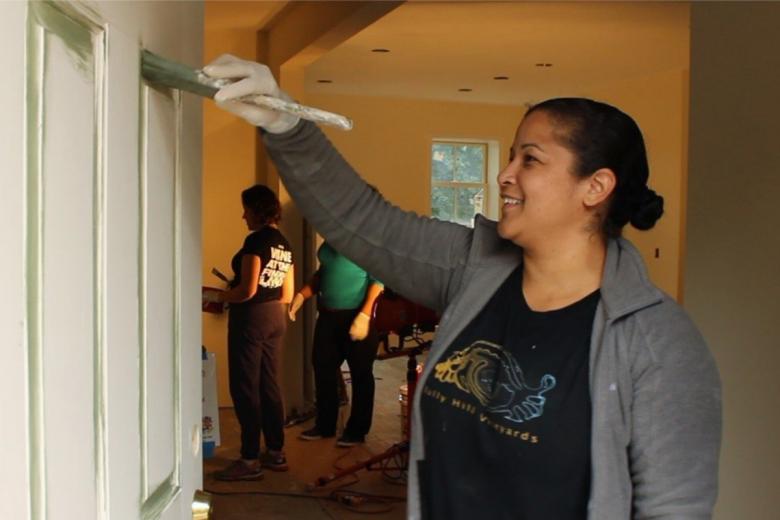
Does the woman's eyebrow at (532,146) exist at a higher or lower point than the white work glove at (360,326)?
higher

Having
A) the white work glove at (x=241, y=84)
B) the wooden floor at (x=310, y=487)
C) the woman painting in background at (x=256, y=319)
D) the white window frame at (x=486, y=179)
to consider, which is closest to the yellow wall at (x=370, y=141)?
the white window frame at (x=486, y=179)

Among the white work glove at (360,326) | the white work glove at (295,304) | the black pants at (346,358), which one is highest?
the white work glove at (295,304)

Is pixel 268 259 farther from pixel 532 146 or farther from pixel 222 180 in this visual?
pixel 532 146

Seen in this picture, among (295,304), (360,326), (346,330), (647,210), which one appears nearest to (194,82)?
(647,210)

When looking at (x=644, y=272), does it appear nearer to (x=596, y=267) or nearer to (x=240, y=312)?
(x=596, y=267)

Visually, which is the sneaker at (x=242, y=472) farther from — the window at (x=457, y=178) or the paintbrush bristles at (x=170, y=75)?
the window at (x=457, y=178)

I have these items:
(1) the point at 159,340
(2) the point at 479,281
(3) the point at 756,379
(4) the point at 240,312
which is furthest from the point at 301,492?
(1) the point at 159,340

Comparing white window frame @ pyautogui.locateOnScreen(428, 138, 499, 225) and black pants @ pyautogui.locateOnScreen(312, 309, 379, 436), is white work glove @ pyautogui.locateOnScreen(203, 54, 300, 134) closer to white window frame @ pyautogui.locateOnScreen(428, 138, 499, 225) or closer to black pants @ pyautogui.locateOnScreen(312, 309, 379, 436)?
black pants @ pyautogui.locateOnScreen(312, 309, 379, 436)

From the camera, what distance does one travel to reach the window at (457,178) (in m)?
9.57

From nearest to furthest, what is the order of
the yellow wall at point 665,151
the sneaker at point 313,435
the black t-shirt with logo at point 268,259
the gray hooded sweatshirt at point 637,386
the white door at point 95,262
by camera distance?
the white door at point 95,262 < the gray hooded sweatshirt at point 637,386 < the black t-shirt with logo at point 268,259 < the sneaker at point 313,435 < the yellow wall at point 665,151

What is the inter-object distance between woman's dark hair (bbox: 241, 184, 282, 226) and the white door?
293 centimetres

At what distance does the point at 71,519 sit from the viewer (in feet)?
2.34

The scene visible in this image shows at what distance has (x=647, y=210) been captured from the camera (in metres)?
1.48

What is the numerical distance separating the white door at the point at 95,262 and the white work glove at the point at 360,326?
3192 mm
